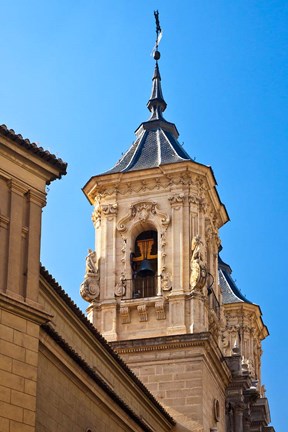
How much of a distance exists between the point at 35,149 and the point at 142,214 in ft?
58.2

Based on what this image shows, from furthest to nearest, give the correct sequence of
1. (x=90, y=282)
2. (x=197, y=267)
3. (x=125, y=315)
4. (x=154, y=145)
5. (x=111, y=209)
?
(x=154, y=145), (x=111, y=209), (x=90, y=282), (x=125, y=315), (x=197, y=267)

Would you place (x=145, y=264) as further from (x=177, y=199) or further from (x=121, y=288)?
(x=177, y=199)

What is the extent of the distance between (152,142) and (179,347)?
9.32m

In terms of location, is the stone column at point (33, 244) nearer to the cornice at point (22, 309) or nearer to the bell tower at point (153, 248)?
the cornice at point (22, 309)

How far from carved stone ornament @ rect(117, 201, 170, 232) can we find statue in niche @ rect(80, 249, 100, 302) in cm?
155

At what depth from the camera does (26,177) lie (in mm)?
20188

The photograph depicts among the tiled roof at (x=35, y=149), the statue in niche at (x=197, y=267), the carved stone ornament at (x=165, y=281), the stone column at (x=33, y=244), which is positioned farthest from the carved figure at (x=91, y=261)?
the stone column at (x=33, y=244)

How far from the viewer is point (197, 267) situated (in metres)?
35.9

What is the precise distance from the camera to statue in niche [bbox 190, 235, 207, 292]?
35719mm

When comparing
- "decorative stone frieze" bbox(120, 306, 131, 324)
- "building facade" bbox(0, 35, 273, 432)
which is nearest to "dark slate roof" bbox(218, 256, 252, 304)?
"building facade" bbox(0, 35, 273, 432)

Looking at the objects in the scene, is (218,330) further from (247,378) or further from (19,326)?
(19,326)

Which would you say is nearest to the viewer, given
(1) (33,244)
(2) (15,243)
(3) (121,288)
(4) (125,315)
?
(2) (15,243)

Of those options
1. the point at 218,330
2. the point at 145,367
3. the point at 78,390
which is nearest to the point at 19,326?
the point at 78,390

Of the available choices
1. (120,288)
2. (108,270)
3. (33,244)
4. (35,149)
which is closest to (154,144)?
(108,270)
